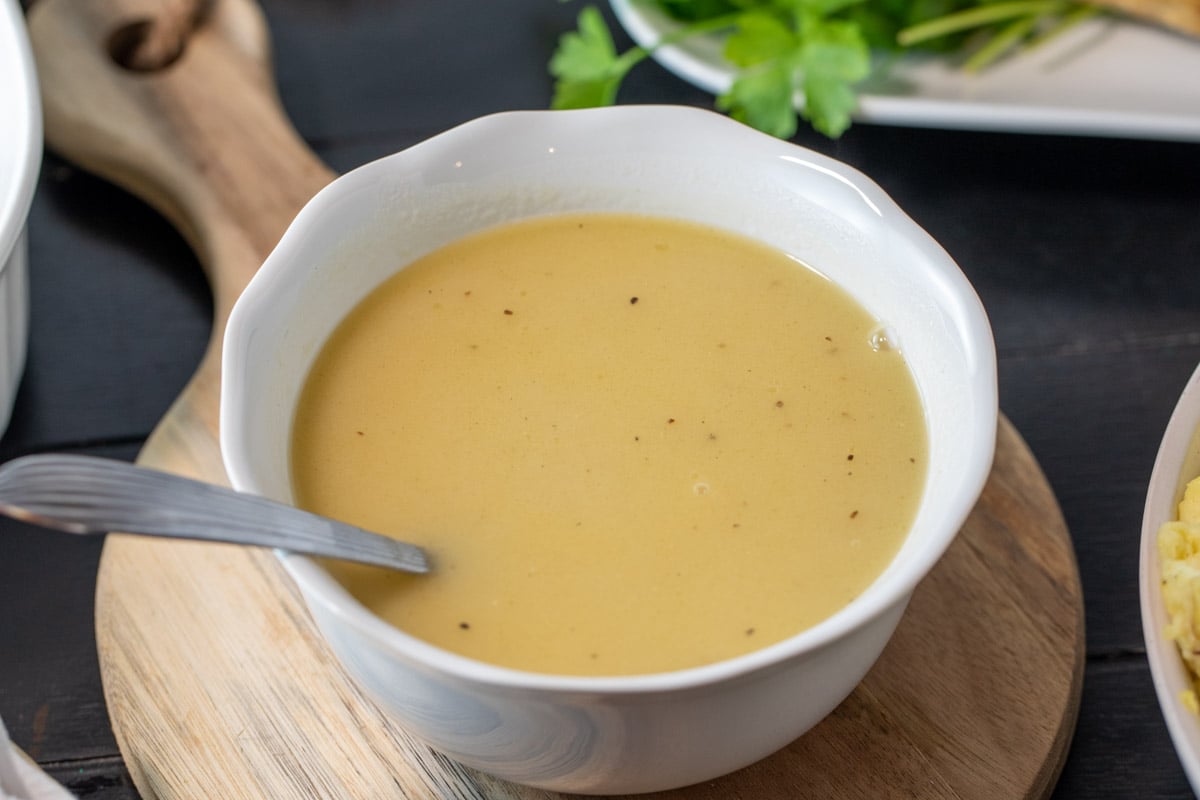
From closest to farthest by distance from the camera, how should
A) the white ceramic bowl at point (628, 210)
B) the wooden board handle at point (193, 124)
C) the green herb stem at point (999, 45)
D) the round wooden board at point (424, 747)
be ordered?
the white ceramic bowl at point (628, 210), the round wooden board at point (424, 747), the wooden board handle at point (193, 124), the green herb stem at point (999, 45)

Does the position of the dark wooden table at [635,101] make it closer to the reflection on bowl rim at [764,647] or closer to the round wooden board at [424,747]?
the round wooden board at [424,747]

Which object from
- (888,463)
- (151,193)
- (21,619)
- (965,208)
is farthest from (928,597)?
(151,193)

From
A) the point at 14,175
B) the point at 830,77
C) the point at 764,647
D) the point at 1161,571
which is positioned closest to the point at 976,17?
the point at 830,77

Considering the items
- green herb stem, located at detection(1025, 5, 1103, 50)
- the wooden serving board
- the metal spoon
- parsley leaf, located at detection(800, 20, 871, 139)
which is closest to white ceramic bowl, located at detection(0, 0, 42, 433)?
the wooden serving board

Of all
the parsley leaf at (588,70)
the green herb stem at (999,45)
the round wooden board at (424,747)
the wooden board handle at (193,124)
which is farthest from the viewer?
the green herb stem at (999,45)

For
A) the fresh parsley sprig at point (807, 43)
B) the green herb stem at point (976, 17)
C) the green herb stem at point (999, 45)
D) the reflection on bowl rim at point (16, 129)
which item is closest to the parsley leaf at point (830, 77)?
the fresh parsley sprig at point (807, 43)

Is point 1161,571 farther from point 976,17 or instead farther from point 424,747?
point 976,17

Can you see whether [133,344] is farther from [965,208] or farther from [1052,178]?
[1052,178]
